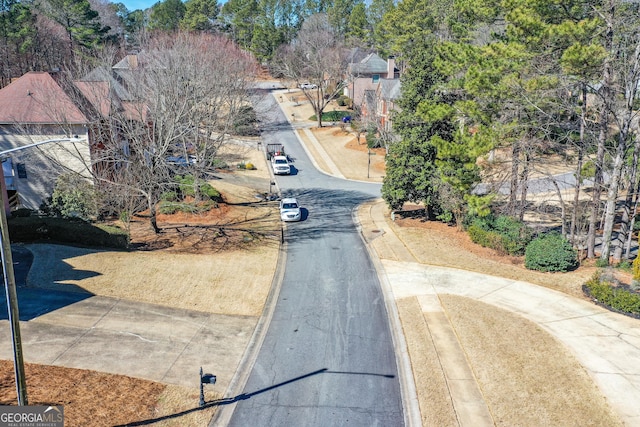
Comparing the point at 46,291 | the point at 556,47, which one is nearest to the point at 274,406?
the point at 46,291

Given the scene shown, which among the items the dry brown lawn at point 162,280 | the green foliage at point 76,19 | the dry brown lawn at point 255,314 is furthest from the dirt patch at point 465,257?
the green foliage at point 76,19

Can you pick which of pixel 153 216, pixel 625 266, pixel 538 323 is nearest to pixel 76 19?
pixel 153 216

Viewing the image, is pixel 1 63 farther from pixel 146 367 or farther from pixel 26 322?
pixel 146 367

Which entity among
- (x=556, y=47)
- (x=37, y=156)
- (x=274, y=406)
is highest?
(x=556, y=47)

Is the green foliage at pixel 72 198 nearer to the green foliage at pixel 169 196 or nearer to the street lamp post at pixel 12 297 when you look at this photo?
the green foliage at pixel 169 196

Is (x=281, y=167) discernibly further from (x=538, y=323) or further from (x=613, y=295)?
(x=613, y=295)

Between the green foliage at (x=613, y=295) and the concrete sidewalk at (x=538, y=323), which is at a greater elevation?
the green foliage at (x=613, y=295)
